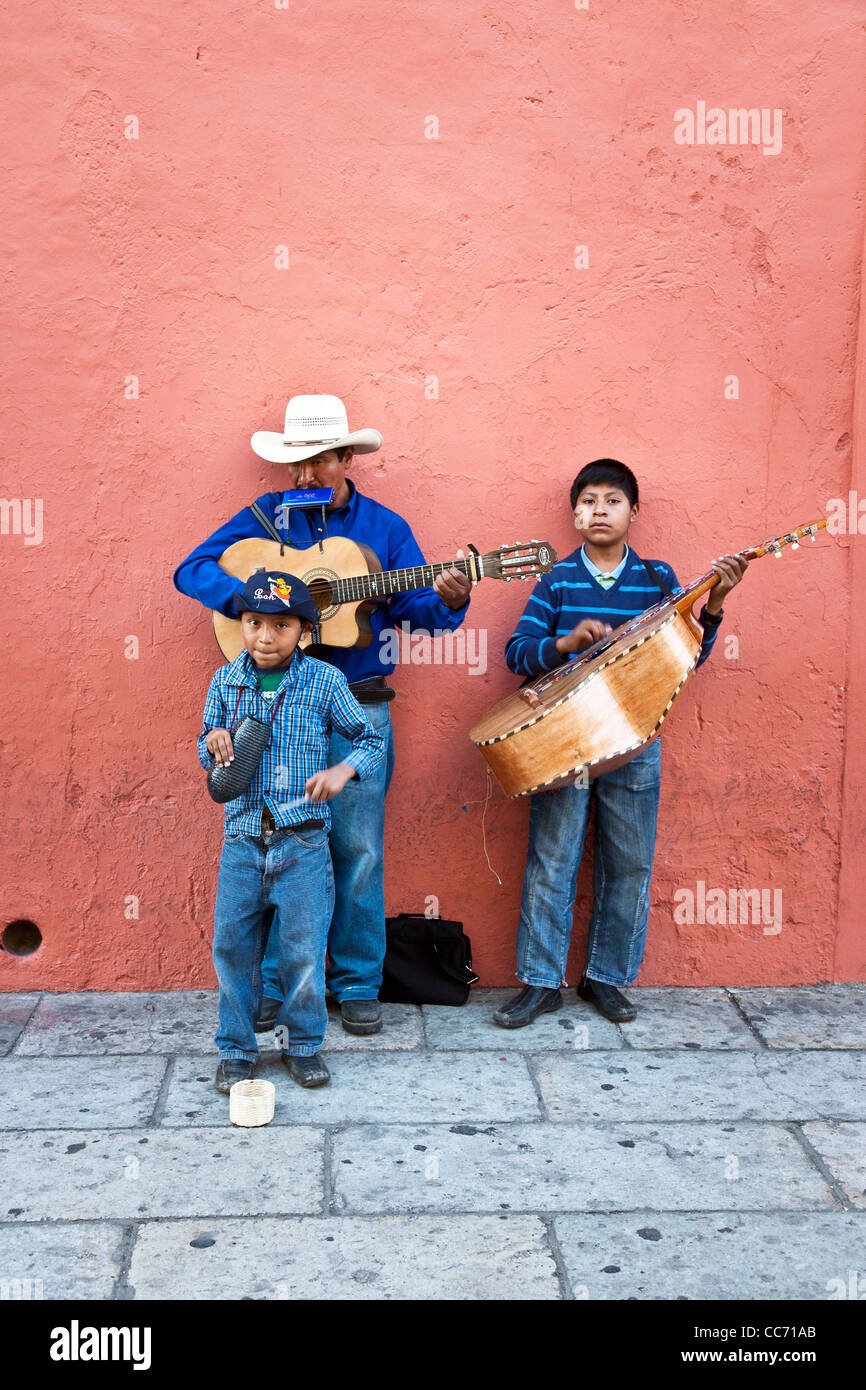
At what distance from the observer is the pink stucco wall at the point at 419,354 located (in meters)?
4.45

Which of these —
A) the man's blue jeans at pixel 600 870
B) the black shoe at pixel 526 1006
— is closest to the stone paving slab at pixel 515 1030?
the black shoe at pixel 526 1006

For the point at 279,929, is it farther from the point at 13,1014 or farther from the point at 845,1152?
the point at 845,1152

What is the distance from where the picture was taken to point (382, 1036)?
4.34 metres

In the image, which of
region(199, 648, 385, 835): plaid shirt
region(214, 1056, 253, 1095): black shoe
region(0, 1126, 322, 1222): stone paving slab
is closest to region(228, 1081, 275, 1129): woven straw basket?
region(0, 1126, 322, 1222): stone paving slab

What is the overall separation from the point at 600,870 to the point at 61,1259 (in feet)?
7.49

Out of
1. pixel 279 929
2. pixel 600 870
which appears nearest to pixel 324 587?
pixel 279 929

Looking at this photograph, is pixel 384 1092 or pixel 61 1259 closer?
pixel 61 1259

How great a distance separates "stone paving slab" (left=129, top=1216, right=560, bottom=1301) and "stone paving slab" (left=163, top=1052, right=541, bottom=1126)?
0.58 meters

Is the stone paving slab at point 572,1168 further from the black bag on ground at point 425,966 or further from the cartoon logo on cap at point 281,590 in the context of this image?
the cartoon logo on cap at point 281,590

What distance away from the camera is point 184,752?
4629mm

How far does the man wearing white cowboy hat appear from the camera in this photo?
13.9 ft

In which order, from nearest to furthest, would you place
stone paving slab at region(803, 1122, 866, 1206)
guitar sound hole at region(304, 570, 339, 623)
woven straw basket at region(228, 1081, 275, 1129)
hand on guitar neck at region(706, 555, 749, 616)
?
stone paving slab at region(803, 1122, 866, 1206), woven straw basket at region(228, 1081, 275, 1129), hand on guitar neck at region(706, 555, 749, 616), guitar sound hole at region(304, 570, 339, 623)

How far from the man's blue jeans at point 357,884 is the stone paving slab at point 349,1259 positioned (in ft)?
4.35

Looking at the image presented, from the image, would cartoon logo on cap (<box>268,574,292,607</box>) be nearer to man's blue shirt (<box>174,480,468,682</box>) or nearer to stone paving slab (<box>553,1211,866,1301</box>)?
man's blue shirt (<box>174,480,468,682</box>)
